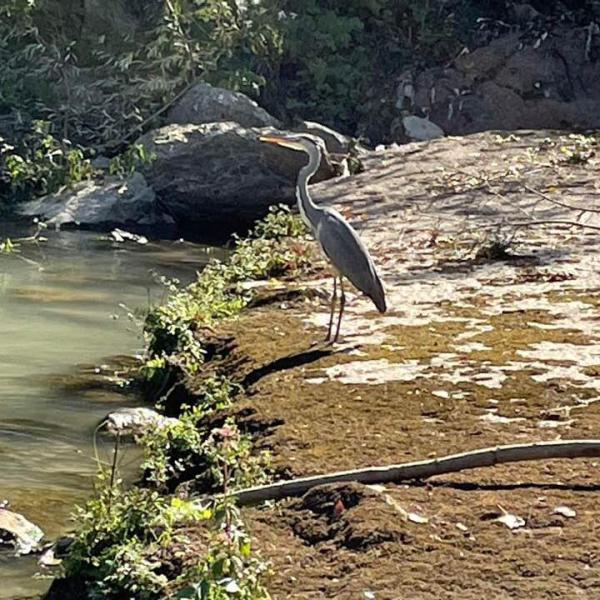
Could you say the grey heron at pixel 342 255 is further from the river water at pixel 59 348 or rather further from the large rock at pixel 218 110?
the large rock at pixel 218 110

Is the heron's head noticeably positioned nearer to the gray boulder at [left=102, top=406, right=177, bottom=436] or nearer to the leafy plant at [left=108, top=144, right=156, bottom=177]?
the gray boulder at [left=102, top=406, right=177, bottom=436]

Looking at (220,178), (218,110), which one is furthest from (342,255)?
(218,110)

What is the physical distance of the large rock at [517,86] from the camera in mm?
20938

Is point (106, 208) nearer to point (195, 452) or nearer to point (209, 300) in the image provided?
point (209, 300)

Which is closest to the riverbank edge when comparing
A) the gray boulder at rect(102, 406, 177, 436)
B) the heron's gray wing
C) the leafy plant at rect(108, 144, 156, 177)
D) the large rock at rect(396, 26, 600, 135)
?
the gray boulder at rect(102, 406, 177, 436)

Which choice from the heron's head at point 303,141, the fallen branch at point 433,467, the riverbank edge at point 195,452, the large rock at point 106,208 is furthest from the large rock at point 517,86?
the fallen branch at point 433,467

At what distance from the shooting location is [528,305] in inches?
Answer: 339

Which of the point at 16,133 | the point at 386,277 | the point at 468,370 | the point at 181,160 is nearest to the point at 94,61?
the point at 16,133

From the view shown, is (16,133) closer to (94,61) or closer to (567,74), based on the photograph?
(94,61)

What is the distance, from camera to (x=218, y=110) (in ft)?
65.0

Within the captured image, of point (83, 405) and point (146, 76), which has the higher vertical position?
point (146, 76)

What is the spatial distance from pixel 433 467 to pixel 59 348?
5.57 metres

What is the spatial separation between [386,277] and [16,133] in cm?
1125

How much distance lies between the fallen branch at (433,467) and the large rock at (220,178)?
1200 centimetres
